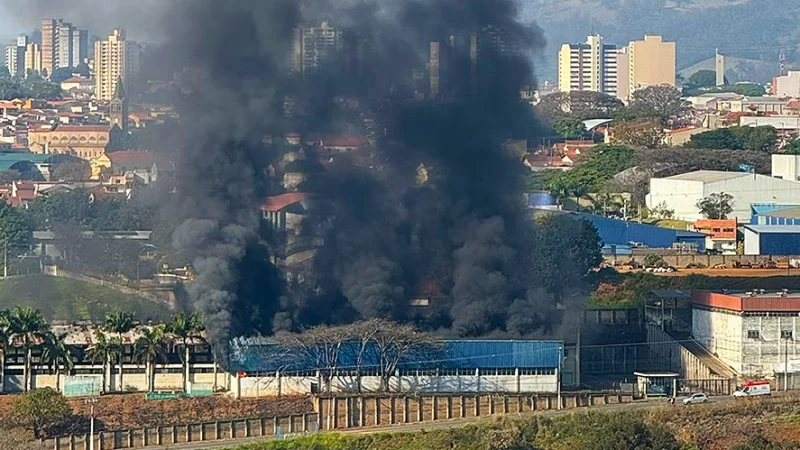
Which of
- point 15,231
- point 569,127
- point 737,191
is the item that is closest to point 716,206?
point 737,191

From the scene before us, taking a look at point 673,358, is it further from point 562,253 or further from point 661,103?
point 661,103

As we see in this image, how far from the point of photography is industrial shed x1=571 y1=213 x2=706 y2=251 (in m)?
70.2

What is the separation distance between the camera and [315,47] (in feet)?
171

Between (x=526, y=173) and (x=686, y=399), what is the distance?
13263mm

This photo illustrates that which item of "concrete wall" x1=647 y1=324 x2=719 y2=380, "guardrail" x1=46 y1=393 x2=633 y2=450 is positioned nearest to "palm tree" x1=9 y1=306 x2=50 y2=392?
"guardrail" x1=46 y1=393 x2=633 y2=450

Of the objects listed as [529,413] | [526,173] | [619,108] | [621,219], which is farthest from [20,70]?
[529,413]

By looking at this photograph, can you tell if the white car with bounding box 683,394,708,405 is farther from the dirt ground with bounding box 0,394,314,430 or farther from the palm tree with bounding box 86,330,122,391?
the palm tree with bounding box 86,330,122,391

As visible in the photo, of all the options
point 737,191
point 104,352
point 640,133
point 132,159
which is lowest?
point 104,352

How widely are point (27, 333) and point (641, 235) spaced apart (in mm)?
30494

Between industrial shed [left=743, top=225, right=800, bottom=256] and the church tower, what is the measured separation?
3543 cm

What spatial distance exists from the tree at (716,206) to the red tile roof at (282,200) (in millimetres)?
31771

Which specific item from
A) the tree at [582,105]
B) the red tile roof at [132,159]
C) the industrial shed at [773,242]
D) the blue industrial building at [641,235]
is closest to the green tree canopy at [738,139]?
the tree at [582,105]

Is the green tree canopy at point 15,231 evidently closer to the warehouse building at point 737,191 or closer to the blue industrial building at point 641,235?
the blue industrial building at point 641,235

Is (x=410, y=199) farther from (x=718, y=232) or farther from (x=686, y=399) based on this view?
(x=718, y=232)
